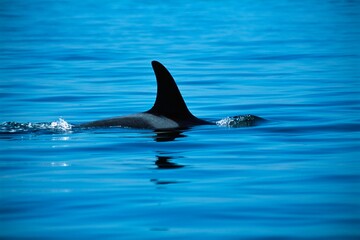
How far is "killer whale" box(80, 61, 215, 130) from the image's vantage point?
45.8 ft

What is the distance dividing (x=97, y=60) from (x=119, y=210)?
2373cm

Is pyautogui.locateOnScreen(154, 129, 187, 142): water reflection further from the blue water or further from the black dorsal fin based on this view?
the black dorsal fin

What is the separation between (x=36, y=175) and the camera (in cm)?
1032

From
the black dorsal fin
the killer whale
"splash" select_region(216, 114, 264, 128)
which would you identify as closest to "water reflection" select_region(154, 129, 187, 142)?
the killer whale

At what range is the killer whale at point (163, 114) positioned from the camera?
13953mm

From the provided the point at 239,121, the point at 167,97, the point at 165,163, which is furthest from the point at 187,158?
the point at 239,121

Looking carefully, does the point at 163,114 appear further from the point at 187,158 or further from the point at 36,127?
the point at 187,158

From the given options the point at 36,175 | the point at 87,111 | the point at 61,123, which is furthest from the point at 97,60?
the point at 36,175

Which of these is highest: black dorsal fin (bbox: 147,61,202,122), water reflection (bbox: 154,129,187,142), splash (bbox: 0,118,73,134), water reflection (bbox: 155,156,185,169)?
black dorsal fin (bbox: 147,61,202,122)

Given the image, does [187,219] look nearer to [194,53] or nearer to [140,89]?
[140,89]

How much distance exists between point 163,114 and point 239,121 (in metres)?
1.43

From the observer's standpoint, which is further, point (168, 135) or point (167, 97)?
point (167, 97)

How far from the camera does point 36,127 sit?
14562mm

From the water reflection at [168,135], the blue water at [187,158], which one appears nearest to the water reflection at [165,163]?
the blue water at [187,158]
